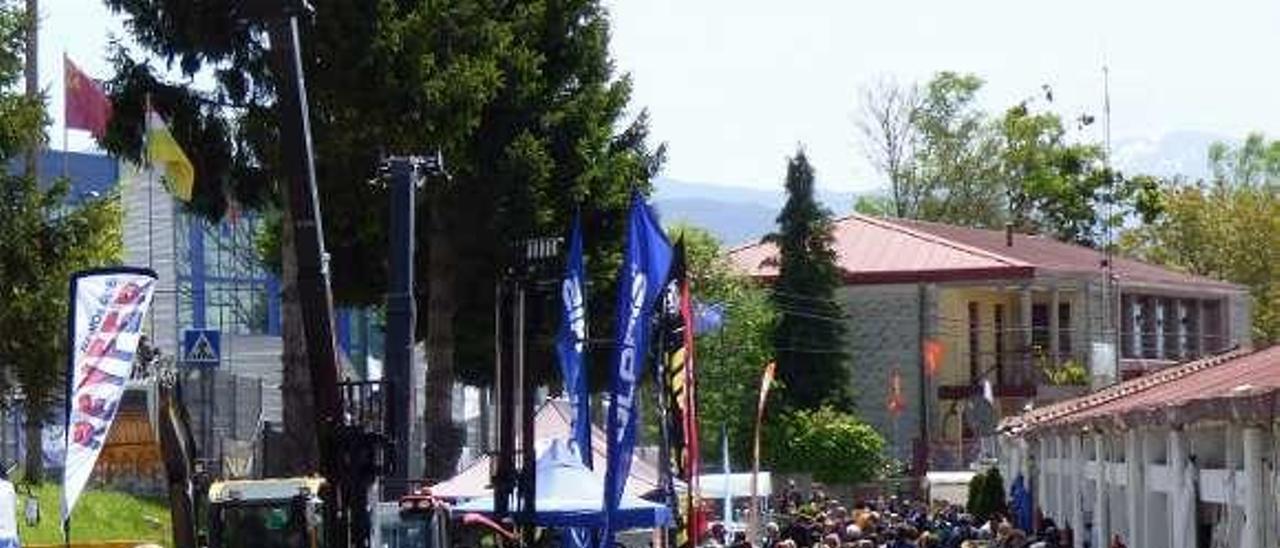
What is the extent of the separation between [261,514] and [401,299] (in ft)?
19.7

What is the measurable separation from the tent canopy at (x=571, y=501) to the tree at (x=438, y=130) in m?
3.18

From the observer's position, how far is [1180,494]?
77.6 ft

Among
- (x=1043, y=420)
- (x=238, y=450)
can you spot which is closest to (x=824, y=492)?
(x=238, y=450)

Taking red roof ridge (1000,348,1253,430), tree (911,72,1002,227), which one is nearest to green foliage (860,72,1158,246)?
tree (911,72,1002,227)

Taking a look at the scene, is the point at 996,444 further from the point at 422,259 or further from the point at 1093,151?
the point at 1093,151

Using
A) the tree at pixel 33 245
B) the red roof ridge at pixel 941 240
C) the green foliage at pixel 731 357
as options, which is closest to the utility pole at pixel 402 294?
the tree at pixel 33 245

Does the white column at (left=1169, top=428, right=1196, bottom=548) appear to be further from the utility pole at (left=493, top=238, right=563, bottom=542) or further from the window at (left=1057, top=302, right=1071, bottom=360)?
the window at (left=1057, top=302, right=1071, bottom=360)

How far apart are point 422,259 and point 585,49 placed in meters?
4.41

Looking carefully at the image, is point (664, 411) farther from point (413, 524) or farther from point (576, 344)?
point (576, 344)

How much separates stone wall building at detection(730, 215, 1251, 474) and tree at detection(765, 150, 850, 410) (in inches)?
28.8

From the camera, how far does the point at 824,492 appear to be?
60969mm

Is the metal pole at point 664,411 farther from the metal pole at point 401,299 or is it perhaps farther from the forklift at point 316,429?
the metal pole at point 401,299

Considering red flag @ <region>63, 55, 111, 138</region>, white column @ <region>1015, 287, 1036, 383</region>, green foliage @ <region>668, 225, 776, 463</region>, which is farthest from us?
white column @ <region>1015, 287, 1036, 383</region>

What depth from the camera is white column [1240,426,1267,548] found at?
1925cm
